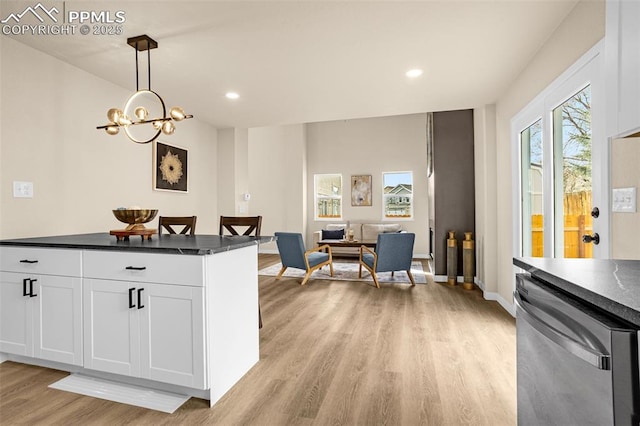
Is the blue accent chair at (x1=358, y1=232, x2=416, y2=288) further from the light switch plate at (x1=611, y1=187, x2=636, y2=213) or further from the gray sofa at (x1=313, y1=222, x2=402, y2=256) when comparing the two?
the light switch plate at (x1=611, y1=187, x2=636, y2=213)

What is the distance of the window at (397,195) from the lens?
7852 millimetres

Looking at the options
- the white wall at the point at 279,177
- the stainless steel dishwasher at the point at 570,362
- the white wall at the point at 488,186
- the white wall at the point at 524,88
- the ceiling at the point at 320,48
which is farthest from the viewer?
the white wall at the point at 279,177

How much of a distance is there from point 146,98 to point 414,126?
5.98m

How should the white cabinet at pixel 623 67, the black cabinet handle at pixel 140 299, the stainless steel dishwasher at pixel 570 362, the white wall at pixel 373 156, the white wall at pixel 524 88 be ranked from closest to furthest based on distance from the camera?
the stainless steel dishwasher at pixel 570 362, the white cabinet at pixel 623 67, the black cabinet handle at pixel 140 299, the white wall at pixel 524 88, the white wall at pixel 373 156

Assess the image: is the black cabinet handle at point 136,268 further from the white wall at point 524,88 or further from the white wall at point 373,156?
the white wall at point 373,156

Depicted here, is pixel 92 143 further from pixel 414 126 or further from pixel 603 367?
pixel 414 126

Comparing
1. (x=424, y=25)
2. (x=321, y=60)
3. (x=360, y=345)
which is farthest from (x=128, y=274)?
(x=424, y=25)

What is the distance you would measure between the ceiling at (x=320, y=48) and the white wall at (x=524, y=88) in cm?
11

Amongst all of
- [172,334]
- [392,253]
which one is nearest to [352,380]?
[172,334]

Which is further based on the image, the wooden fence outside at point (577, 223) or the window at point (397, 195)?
the window at point (397, 195)

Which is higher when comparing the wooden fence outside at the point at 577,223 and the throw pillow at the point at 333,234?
the wooden fence outside at the point at 577,223

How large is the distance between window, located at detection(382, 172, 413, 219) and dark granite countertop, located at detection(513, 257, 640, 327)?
6.74 metres

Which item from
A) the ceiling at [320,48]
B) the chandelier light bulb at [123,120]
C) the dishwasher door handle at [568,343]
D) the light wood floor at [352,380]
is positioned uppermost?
the ceiling at [320,48]

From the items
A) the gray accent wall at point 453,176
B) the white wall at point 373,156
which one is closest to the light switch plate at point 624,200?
the gray accent wall at point 453,176
